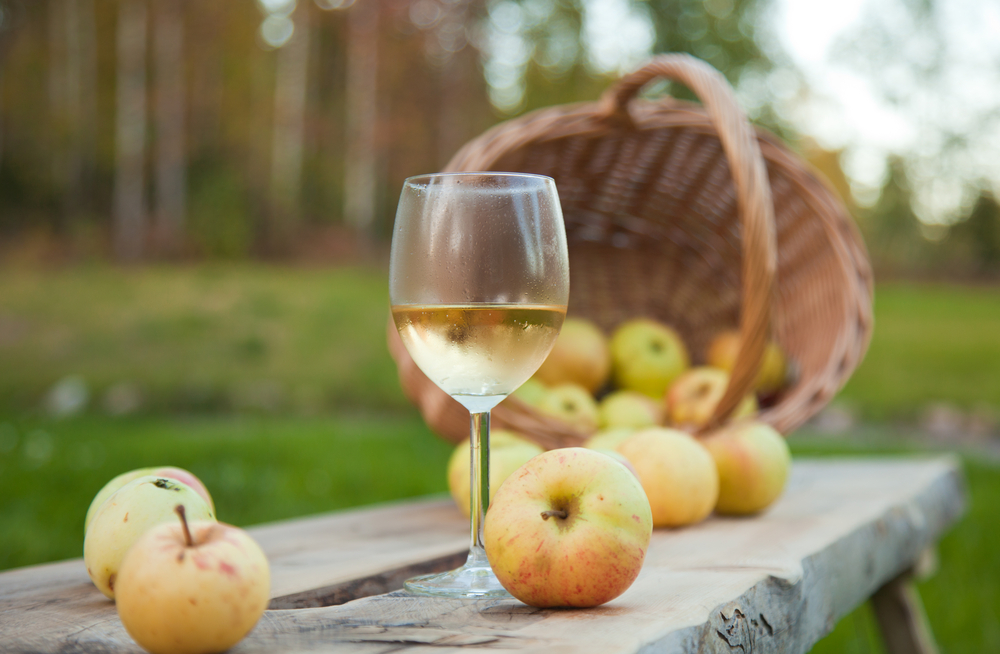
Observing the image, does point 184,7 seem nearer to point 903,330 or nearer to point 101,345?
point 101,345

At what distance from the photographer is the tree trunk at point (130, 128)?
12.4 metres

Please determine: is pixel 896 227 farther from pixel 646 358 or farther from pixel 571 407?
pixel 571 407

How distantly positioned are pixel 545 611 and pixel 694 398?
1012mm

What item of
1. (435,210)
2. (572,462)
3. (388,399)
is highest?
(435,210)

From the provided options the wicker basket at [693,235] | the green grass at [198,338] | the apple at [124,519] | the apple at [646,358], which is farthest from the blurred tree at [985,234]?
the apple at [124,519]

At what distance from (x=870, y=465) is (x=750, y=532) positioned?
1078 mm

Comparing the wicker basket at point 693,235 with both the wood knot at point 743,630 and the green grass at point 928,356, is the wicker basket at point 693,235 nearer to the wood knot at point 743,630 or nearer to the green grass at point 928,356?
the wood knot at point 743,630

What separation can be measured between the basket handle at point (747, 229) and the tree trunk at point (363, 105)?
519 inches

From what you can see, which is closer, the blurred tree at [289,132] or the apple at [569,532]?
the apple at [569,532]

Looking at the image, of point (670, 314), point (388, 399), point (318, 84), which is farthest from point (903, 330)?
point (318, 84)

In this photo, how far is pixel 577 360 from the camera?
2.13 meters

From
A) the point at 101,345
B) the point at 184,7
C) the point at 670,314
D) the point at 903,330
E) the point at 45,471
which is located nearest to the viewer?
the point at 670,314

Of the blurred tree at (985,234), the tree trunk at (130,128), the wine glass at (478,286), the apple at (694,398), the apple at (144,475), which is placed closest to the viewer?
the wine glass at (478,286)

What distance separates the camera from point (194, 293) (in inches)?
384
